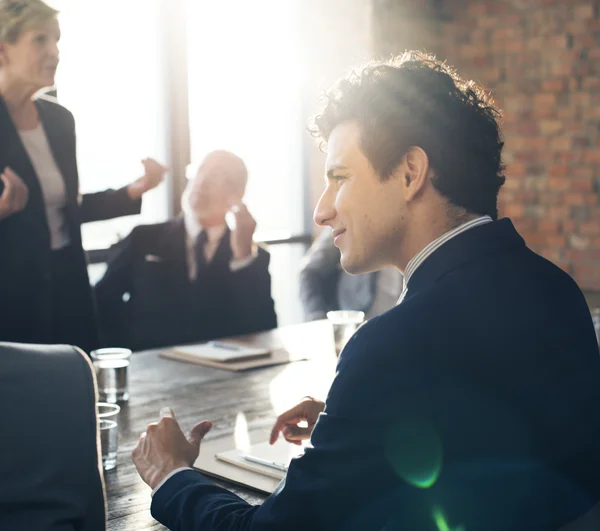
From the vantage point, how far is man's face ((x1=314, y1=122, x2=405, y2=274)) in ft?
3.90

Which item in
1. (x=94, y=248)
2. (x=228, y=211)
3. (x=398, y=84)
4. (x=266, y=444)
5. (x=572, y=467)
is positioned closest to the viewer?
(x=572, y=467)

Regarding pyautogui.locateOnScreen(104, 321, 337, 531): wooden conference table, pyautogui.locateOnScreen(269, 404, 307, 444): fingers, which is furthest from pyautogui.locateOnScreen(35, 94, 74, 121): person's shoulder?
pyautogui.locateOnScreen(269, 404, 307, 444): fingers

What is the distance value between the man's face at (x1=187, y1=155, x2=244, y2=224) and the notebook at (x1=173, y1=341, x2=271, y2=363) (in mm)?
1183

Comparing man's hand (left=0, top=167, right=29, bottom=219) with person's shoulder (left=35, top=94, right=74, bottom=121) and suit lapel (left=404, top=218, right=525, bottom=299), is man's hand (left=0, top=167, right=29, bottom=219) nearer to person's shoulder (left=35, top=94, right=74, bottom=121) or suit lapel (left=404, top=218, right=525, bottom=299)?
person's shoulder (left=35, top=94, right=74, bottom=121)

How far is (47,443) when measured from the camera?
883 mm

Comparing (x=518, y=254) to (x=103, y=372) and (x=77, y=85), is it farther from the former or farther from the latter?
(x=77, y=85)

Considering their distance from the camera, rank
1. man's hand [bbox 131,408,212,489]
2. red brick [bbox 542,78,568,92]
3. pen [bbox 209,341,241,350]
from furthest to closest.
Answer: red brick [bbox 542,78,568,92] → pen [bbox 209,341,241,350] → man's hand [bbox 131,408,212,489]

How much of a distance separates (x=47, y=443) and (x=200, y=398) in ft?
3.42

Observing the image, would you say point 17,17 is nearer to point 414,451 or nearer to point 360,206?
point 360,206

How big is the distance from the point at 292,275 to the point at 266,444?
3.54 metres

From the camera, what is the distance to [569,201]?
501cm

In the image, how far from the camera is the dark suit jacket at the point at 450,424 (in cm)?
99

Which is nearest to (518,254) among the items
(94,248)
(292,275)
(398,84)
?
(398,84)

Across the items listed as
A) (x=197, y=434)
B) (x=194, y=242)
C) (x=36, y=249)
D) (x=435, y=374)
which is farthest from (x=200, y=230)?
(x=435, y=374)
